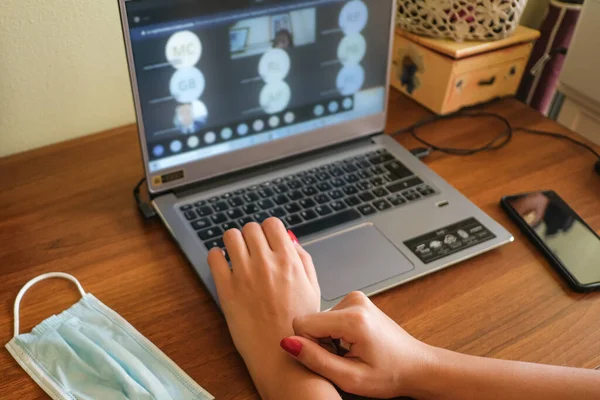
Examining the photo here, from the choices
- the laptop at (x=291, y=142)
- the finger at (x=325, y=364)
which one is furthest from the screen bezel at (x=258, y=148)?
the finger at (x=325, y=364)

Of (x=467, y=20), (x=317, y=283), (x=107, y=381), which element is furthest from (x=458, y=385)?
(x=467, y=20)

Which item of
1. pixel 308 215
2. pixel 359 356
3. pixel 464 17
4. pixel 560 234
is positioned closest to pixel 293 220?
pixel 308 215

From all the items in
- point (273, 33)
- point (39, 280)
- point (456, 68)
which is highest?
point (273, 33)

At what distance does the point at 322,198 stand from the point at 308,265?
163mm

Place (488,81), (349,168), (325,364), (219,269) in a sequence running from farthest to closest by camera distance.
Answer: (488,81) → (349,168) → (219,269) → (325,364)

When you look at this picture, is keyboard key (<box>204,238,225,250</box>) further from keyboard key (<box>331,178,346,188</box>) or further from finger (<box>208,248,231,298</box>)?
keyboard key (<box>331,178,346,188</box>)

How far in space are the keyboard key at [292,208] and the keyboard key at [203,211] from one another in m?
0.10

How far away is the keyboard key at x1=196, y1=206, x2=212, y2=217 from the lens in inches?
29.1

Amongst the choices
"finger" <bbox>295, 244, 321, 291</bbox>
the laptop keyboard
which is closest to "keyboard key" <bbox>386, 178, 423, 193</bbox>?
the laptop keyboard

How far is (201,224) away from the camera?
0.72 metres

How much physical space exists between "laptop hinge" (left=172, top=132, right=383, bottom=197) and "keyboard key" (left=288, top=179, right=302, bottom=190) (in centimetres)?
4

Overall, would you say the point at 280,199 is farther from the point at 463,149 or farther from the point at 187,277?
the point at 463,149

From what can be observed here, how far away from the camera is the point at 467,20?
0.96 metres

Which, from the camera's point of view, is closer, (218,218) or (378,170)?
(218,218)
